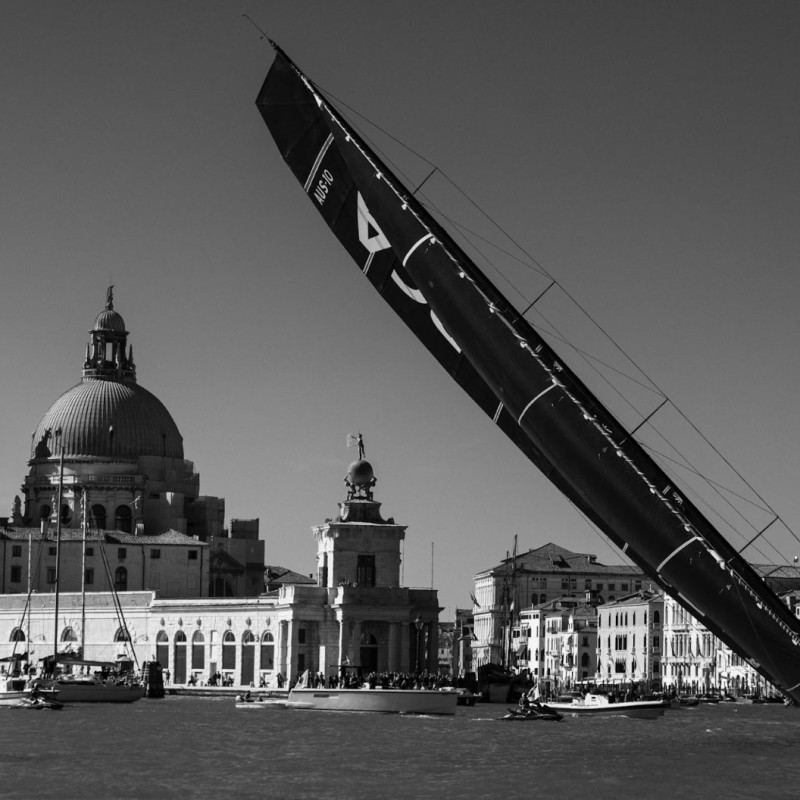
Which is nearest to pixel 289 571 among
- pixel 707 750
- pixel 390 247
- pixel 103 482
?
pixel 103 482

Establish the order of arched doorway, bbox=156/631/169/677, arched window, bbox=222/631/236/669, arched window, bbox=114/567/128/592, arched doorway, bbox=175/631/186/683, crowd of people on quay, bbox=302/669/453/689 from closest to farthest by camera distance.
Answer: crowd of people on quay, bbox=302/669/453/689
arched window, bbox=222/631/236/669
arched doorway, bbox=175/631/186/683
arched doorway, bbox=156/631/169/677
arched window, bbox=114/567/128/592

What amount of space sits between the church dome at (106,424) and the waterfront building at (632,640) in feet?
125

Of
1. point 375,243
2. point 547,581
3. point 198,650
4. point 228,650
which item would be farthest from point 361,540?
point 375,243

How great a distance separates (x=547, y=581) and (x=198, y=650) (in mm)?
62880

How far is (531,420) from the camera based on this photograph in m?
26.8

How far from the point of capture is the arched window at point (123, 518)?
475 feet

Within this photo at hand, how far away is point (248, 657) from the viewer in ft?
407

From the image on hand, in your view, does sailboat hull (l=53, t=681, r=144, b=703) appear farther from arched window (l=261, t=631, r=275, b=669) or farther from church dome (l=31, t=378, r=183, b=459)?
church dome (l=31, t=378, r=183, b=459)

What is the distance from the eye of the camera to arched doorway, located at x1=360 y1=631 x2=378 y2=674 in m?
113

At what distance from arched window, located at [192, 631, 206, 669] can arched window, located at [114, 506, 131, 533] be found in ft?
61.0

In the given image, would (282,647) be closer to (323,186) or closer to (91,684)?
(91,684)

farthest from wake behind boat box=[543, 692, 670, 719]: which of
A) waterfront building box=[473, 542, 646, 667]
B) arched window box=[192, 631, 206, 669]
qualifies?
waterfront building box=[473, 542, 646, 667]

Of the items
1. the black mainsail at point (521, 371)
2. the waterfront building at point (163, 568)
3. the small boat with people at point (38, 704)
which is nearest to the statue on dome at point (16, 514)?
the waterfront building at point (163, 568)

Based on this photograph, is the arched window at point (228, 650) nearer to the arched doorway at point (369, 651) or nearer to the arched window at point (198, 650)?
the arched window at point (198, 650)
